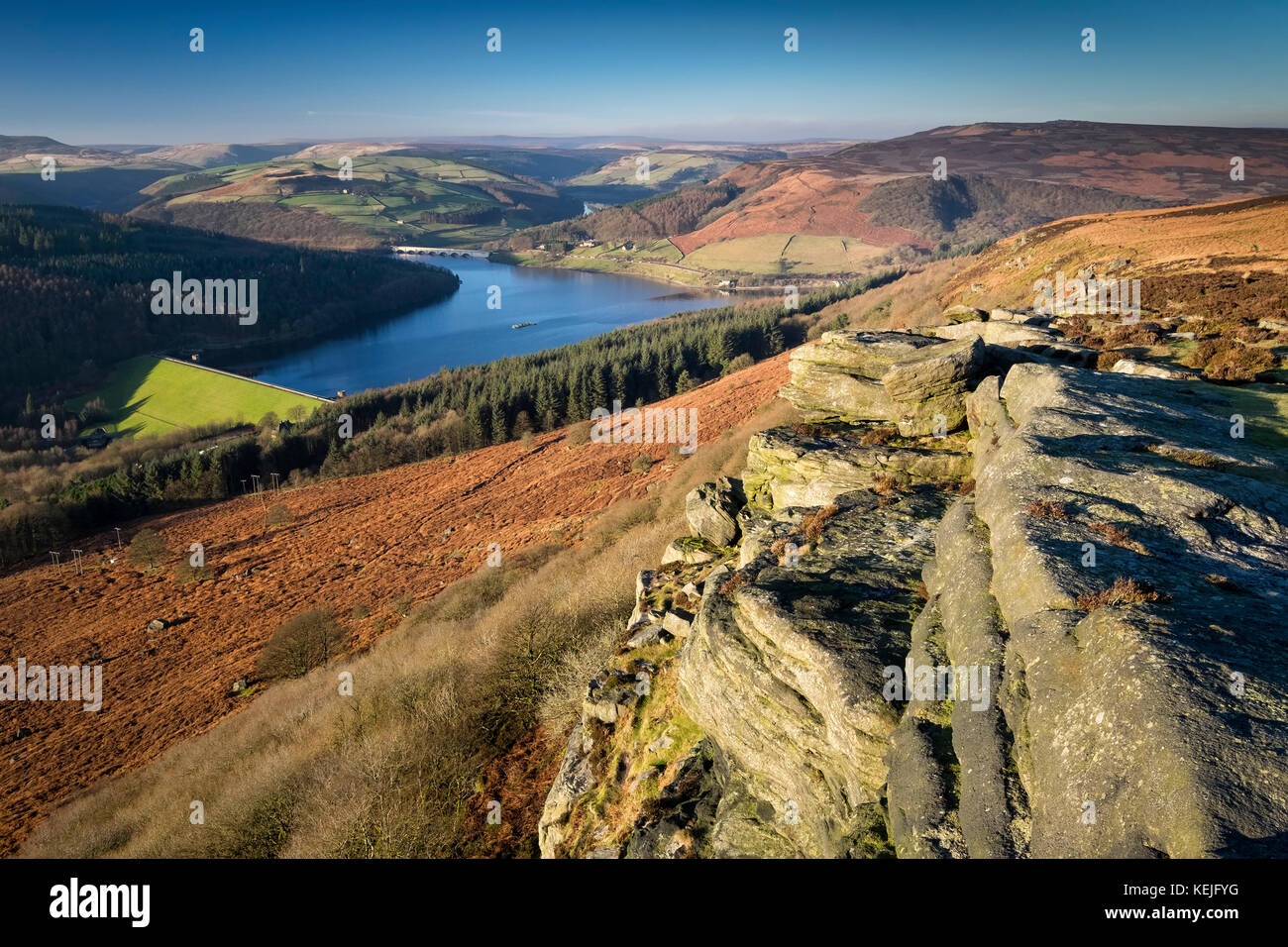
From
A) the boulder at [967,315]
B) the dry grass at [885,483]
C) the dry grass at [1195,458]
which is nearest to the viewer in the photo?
the dry grass at [1195,458]

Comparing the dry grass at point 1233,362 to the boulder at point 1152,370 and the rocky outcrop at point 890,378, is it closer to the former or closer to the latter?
the boulder at point 1152,370

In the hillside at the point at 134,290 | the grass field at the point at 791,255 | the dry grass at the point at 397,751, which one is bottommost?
the dry grass at the point at 397,751

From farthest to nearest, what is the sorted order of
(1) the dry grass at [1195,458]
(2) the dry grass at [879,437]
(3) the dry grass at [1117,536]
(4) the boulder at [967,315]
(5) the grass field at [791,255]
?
1. (5) the grass field at [791,255]
2. (4) the boulder at [967,315]
3. (2) the dry grass at [879,437]
4. (1) the dry grass at [1195,458]
5. (3) the dry grass at [1117,536]

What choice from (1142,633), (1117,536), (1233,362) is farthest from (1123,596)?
(1233,362)

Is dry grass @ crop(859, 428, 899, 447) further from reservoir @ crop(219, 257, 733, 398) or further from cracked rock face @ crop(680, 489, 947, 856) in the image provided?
reservoir @ crop(219, 257, 733, 398)

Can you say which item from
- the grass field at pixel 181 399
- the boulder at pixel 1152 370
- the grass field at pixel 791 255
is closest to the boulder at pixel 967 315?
the boulder at pixel 1152 370

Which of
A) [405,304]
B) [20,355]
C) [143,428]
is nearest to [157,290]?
[20,355]

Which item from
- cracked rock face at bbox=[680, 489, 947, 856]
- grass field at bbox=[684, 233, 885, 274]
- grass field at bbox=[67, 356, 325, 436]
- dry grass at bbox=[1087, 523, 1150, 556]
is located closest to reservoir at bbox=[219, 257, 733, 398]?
grass field at bbox=[67, 356, 325, 436]

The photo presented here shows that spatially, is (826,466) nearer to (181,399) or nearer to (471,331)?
(181,399)
